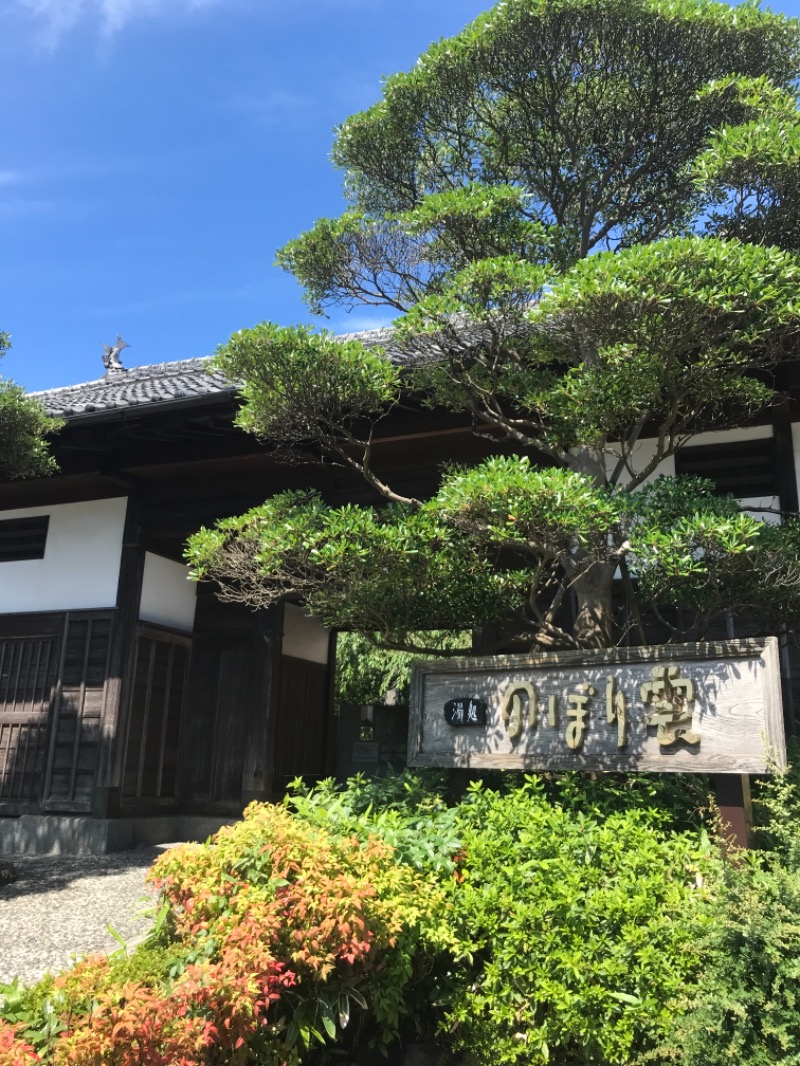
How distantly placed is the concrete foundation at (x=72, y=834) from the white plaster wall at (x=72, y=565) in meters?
2.19

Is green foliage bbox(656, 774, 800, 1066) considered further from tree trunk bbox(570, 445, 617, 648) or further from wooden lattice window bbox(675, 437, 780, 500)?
wooden lattice window bbox(675, 437, 780, 500)

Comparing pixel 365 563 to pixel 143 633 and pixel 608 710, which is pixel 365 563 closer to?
pixel 608 710

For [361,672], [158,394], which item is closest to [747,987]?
[158,394]

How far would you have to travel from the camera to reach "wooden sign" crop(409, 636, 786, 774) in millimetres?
4145

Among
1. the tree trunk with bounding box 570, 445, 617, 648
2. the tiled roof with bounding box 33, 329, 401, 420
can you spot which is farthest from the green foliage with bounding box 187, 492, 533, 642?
the tiled roof with bounding box 33, 329, 401, 420

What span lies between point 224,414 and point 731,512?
4732 mm

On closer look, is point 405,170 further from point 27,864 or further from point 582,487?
point 27,864

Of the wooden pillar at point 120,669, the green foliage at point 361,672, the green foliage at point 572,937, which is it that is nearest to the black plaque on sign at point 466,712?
the green foliage at point 572,937

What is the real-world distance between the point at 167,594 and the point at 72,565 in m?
1.07

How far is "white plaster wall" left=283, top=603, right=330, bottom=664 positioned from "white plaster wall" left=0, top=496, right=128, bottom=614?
2023 millimetres

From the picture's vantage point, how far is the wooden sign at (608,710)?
13.6 ft

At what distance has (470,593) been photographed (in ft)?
17.9

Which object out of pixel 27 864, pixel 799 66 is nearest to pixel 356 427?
pixel 799 66

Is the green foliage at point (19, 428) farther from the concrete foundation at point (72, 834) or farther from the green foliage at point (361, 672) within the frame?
the green foliage at point (361, 672)
